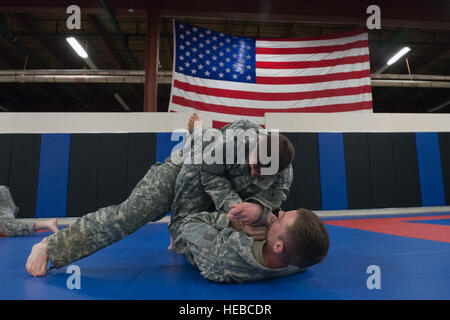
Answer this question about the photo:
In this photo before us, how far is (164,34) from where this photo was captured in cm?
751

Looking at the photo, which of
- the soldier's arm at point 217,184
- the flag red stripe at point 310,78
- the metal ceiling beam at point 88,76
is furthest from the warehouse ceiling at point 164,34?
the soldier's arm at point 217,184

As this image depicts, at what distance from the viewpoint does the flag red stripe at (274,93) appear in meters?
5.31

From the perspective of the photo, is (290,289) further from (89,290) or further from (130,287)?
(89,290)

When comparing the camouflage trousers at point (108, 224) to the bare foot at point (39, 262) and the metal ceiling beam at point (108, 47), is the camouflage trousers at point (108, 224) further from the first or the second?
the metal ceiling beam at point (108, 47)

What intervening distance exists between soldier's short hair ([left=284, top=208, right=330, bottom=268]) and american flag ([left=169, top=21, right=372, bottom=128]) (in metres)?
4.15

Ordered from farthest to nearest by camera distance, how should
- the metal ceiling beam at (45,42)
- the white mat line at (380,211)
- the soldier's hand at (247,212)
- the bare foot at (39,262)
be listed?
the metal ceiling beam at (45,42)
the white mat line at (380,211)
the bare foot at (39,262)
the soldier's hand at (247,212)

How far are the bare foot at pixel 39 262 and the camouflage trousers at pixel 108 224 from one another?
0.03m

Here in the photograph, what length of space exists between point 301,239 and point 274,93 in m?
4.60

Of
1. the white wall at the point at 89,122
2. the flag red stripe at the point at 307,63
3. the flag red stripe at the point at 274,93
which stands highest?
the flag red stripe at the point at 307,63

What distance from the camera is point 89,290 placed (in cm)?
124

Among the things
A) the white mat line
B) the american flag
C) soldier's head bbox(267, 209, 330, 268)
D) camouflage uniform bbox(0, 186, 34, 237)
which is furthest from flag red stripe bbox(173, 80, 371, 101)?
soldier's head bbox(267, 209, 330, 268)

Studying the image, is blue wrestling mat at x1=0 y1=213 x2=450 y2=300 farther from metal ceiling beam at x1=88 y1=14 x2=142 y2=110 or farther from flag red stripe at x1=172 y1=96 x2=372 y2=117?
metal ceiling beam at x1=88 y1=14 x2=142 y2=110

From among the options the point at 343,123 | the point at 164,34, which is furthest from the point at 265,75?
the point at 164,34

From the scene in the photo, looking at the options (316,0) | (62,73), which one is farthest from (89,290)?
(62,73)
